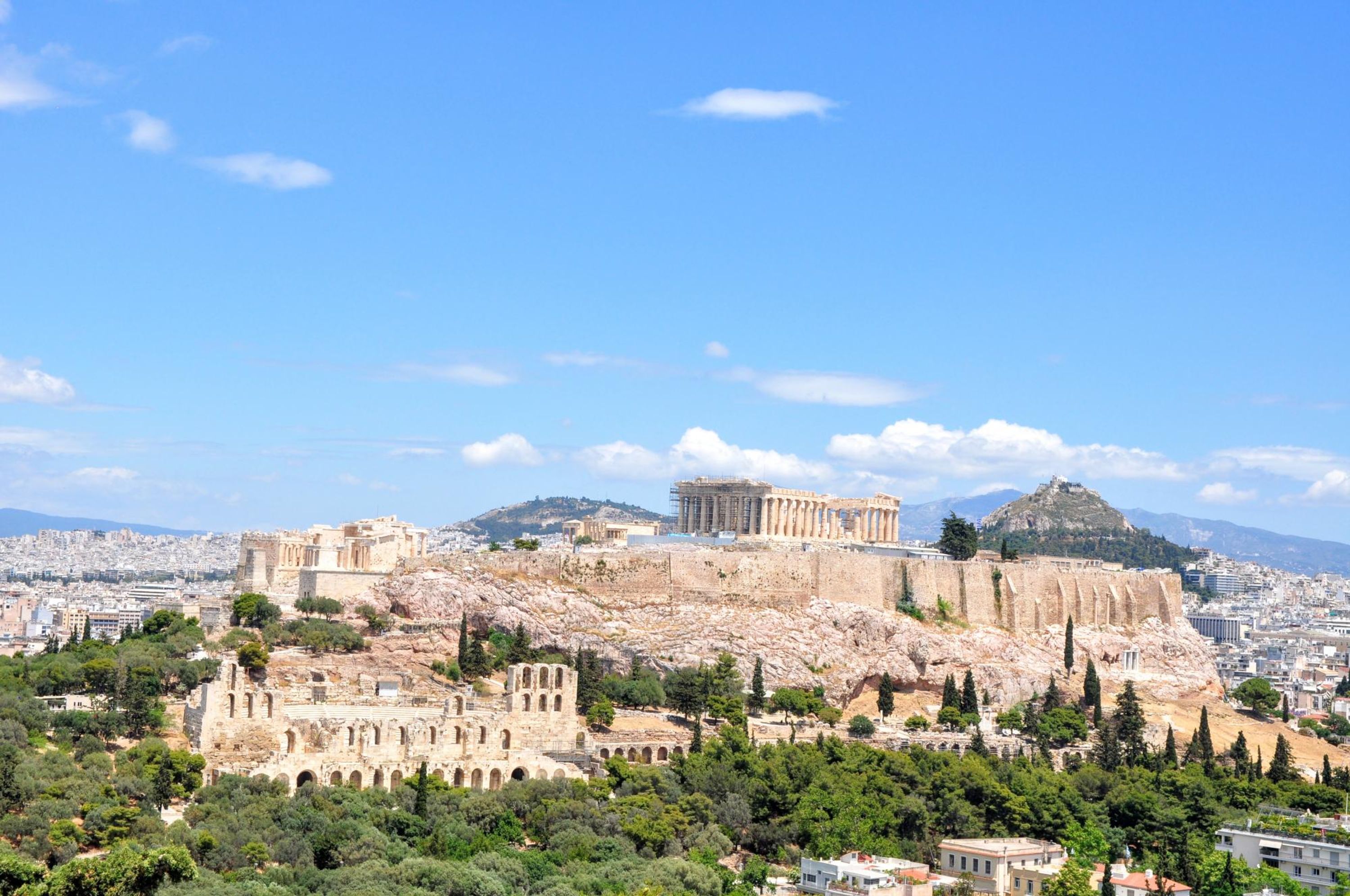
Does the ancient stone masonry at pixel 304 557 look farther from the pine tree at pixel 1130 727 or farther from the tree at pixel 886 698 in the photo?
the pine tree at pixel 1130 727

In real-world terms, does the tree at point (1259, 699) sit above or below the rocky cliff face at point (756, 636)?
below

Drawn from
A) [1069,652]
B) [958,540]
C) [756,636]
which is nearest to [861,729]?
[756,636]

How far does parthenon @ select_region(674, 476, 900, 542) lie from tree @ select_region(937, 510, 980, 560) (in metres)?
5.25

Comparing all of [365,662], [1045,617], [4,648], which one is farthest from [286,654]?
[4,648]

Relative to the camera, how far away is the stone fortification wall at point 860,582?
85750mm

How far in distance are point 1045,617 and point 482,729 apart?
43.5m

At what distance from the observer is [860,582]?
295ft

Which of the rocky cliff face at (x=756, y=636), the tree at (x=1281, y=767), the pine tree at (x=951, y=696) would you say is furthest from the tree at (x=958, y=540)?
the tree at (x=1281, y=767)

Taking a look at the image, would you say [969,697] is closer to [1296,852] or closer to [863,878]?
[1296,852]

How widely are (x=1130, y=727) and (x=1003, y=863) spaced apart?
71.2 feet

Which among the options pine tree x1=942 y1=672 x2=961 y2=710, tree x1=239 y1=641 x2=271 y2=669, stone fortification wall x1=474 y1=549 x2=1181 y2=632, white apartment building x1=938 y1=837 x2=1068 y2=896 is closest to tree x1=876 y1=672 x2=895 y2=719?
pine tree x1=942 y1=672 x2=961 y2=710

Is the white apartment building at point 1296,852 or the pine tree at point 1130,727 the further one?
the pine tree at point 1130,727

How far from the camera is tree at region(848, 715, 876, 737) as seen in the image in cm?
7169

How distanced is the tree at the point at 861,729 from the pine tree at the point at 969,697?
617 centimetres
